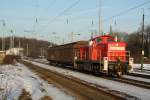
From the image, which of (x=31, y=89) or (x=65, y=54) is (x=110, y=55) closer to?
(x=31, y=89)

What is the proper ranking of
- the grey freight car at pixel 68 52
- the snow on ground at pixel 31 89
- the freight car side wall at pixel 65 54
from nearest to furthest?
the snow on ground at pixel 31 89, the grey freight car at pixel 68 52, the freight car side wall at pixel 65 54

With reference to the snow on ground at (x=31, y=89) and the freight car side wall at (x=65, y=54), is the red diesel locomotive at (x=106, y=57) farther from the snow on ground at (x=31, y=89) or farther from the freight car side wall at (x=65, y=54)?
the freight car side wall at (x=65, y=54)

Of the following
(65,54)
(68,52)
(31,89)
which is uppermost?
(68,52)

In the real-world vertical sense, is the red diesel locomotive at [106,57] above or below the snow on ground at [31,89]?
above

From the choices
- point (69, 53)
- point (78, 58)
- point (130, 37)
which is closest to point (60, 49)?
point (69, 53)

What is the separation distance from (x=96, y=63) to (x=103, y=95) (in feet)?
40.1

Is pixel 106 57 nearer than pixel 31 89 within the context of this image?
No

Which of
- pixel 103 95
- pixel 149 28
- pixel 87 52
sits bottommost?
pixel 103 95

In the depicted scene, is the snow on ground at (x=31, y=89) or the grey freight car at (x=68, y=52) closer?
the snow on ground at (x=31, y=89)

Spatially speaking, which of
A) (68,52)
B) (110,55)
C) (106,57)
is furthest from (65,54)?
(106,57)

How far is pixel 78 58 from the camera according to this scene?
1305 inches

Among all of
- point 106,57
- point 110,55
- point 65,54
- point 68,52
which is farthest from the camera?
point 65,54

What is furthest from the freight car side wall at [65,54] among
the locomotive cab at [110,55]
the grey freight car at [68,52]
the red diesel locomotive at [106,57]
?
the locomotive cab at [110,55]

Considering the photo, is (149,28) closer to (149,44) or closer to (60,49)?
(149,44)
